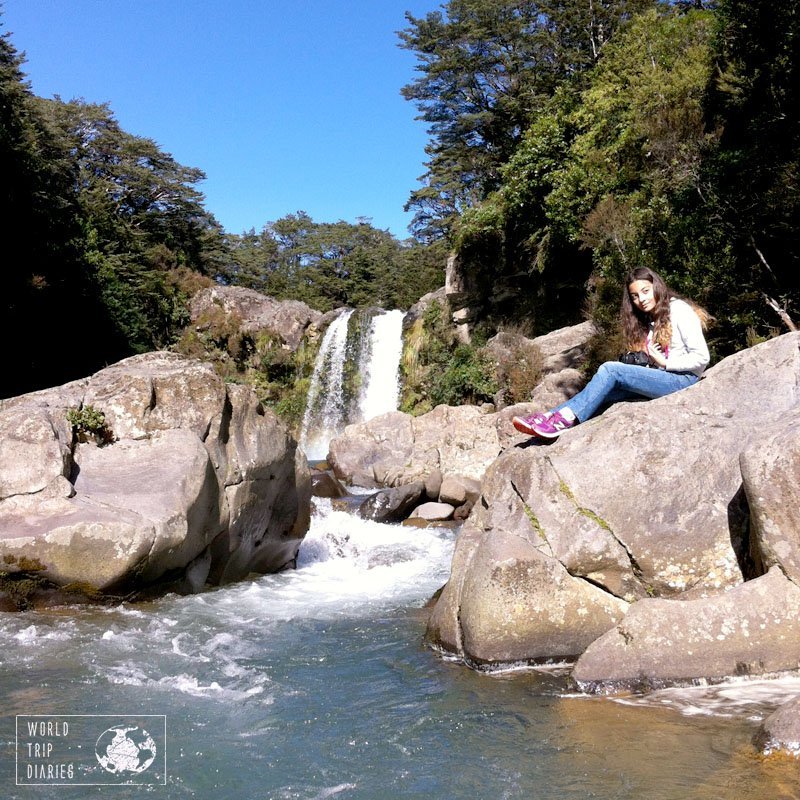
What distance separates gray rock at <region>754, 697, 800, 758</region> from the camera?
11.4 feet

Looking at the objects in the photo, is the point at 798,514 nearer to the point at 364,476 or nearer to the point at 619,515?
the point at 619,515

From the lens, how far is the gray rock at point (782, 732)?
3.49 metres

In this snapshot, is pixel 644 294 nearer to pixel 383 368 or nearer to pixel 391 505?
pixel 391 505

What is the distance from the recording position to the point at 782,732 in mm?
3539

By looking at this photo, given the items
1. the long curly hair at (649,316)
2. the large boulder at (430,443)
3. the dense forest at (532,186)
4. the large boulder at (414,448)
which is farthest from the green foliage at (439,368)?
the long curly hair at (649,316)

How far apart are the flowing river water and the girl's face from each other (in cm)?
304

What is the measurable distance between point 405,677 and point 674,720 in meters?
1.90

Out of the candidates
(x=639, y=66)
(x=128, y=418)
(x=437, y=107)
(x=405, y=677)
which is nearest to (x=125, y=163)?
(x=437, y=107)

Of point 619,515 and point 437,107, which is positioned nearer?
point 619,515

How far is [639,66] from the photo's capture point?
19.2 metres

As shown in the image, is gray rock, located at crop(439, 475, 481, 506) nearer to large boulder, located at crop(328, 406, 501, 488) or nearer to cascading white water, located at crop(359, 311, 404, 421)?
large boulder, located at crop(328, 406, 501, 488)

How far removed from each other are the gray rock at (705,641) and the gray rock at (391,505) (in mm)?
8790

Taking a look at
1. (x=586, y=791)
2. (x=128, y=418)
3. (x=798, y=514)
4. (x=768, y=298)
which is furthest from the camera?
(x=768, y=298)

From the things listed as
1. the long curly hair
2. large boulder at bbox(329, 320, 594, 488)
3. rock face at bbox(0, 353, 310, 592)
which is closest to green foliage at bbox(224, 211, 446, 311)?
large boulder at bbox(329, 320, 594, 488)
